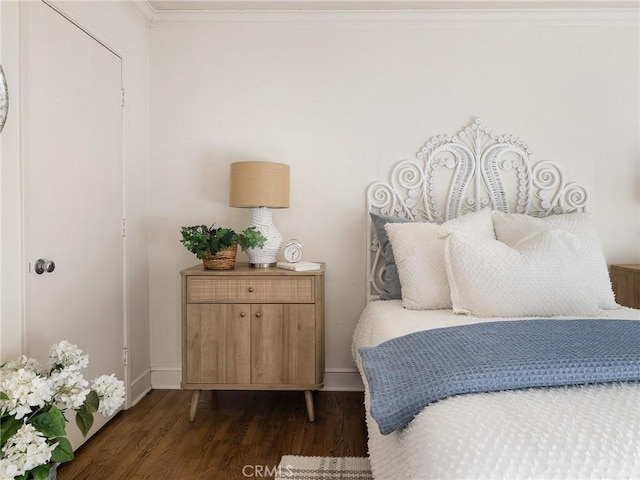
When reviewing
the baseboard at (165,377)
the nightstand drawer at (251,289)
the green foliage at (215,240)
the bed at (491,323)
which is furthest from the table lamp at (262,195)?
the baseboard at (165,377)

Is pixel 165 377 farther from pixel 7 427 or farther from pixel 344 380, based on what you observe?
pixel 7 427

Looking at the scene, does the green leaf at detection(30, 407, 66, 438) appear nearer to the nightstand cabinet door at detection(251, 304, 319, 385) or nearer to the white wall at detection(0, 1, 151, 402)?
the white wall at detection(0, 1, 151, 402)

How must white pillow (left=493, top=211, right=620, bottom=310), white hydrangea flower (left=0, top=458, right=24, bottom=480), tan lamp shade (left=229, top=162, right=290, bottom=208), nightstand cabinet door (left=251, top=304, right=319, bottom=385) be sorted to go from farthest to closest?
tan lamp shade (left=229, top=162, right=290, bottom=208) → nightstand cabinet door (left=251, top=304, right=319, bottom=385) → white pillow (left=493, top=211, right=620, bottom=310) → white hydrangea flower (left=0, top=458, right=24, bottom=480)

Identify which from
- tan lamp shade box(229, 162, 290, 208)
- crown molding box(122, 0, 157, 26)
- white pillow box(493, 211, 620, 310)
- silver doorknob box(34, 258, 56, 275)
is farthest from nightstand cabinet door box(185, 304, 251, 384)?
crown molding box(122, 0, 157, 26)

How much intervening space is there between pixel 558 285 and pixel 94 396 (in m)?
1.98

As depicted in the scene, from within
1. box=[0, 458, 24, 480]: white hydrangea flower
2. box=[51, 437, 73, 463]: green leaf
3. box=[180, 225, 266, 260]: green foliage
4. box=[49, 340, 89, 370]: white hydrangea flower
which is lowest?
box=[51, 437, 73, 463]: green leaf

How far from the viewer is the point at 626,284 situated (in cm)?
262

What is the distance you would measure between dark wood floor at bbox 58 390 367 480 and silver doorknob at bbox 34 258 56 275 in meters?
0.86

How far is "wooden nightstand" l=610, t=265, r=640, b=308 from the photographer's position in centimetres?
253

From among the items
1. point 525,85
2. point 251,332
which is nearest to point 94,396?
point 251,332

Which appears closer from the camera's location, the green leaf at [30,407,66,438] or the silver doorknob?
the green leaf at [30,407,66,438]

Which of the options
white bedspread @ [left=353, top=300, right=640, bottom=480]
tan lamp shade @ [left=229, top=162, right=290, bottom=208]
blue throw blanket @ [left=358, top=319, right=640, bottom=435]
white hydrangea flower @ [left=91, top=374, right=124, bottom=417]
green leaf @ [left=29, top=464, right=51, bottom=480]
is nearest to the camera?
white bedspread @ [left=353, top=300, right=640, bottom=480]

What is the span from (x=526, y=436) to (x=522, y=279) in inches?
48.0

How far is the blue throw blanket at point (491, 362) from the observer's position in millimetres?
1127
